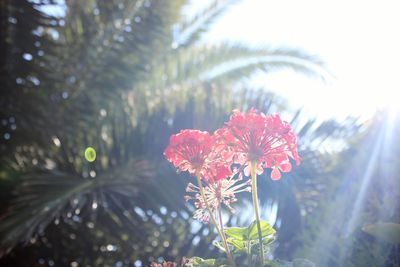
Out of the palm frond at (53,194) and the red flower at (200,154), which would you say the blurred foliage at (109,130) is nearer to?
the palm frond at (53,194)

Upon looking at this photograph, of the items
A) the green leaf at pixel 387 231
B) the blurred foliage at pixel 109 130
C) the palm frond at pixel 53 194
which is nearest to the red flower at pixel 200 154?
the green leaf at pixel 387 231

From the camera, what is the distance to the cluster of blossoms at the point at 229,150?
1287 mm

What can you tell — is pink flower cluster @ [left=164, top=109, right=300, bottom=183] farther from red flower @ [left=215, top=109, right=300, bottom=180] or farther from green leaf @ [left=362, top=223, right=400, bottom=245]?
green leaf @ [left=362, top=223, right=400, bottom=245]

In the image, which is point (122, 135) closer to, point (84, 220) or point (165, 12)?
point (84, 220)

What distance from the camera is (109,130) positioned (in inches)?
181

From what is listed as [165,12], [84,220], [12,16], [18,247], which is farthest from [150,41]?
[18,247]

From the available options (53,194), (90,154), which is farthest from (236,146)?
(90,154)

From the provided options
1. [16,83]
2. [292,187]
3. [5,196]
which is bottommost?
[292,187]

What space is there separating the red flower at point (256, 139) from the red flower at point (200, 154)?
2cm

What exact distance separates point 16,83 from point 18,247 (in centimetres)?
152

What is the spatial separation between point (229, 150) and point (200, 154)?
0.07 m

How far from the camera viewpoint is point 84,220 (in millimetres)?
4422

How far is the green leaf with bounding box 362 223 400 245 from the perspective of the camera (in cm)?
125

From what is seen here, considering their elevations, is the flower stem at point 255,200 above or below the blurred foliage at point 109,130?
below
